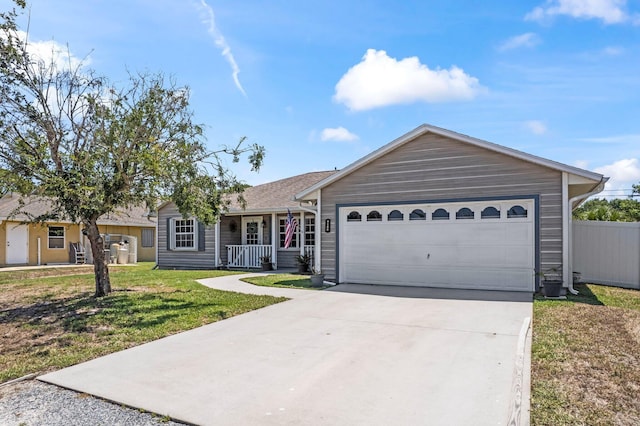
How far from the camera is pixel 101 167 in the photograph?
859 centimetres

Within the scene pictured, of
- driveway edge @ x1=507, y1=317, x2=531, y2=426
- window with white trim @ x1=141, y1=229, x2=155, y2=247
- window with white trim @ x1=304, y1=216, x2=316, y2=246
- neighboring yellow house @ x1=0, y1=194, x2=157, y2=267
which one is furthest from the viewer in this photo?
window with white trim @ x1=141, y1=229, x2=155, y2=247

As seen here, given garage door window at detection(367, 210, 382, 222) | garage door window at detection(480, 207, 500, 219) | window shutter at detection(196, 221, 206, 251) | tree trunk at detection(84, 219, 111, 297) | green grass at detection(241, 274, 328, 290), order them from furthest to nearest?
window shutter at detection(196, 221, 206, 251) → garage door window at detection(367, 210, 382, 222) → green grass at detection(241, 274, 328, 290) → garage door window at detection(480, 207, 500, 219) → tree trunk at detection(84, 219, 111, 297)

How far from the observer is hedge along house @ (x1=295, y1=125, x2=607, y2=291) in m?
9.76

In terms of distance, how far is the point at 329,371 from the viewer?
4.67 meters

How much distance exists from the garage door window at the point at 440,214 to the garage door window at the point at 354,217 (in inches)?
81.3

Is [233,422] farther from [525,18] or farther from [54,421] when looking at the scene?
[525,18]

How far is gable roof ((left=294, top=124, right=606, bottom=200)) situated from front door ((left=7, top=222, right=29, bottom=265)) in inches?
664

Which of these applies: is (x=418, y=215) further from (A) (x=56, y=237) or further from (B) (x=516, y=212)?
(A) (x=56, y=237)

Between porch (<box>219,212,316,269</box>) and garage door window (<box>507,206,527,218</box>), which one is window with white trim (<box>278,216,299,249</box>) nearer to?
porch (<box>219,212,316,269</box>)

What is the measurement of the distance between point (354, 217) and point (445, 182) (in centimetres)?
271

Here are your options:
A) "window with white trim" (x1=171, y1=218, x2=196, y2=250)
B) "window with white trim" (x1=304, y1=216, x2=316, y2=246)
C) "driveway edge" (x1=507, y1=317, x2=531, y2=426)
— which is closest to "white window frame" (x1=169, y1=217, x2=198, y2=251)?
"window with white trim" (x1=171, y1=218, x2=196, y2=250)

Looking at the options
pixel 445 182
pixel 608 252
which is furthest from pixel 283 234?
pixel 608 252

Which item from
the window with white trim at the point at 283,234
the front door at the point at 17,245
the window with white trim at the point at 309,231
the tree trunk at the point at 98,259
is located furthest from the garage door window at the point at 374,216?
the front door at the point at 17,245

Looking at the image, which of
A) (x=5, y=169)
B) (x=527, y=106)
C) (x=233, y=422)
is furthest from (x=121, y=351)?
(x=527, y=106)
